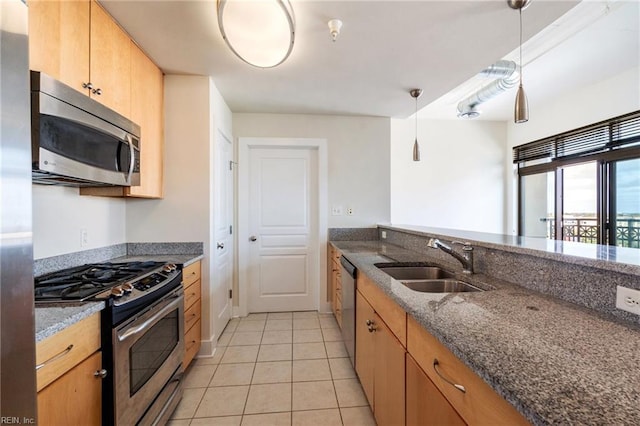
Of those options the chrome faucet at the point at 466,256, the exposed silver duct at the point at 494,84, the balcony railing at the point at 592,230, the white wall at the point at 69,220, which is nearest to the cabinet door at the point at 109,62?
the white wall at the point at 69,220

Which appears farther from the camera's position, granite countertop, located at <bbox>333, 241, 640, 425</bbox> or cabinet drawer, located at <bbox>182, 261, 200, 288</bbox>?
cabinet drawer, located at <bbox>182, 261, 200, 288</bbox>

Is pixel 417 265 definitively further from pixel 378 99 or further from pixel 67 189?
pixel 67 189

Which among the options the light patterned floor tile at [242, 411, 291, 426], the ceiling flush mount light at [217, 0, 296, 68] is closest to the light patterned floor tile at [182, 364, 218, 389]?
the light patterned floor tile at [242, 411, 291, 426]

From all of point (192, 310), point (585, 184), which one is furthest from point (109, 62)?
point (585, 184)

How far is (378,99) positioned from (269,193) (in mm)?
1622

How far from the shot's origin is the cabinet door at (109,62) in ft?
5.09

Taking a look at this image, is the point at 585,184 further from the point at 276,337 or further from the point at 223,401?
the point at 223,401

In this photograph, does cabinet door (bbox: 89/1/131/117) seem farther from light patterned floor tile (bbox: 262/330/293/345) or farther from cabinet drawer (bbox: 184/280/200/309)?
light patterned floor tile (bbox: 262/330/293/345)

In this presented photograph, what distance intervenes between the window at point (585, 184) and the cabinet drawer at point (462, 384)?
412cm

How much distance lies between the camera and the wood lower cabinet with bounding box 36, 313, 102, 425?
0.86 meters

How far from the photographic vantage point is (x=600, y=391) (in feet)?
1.72

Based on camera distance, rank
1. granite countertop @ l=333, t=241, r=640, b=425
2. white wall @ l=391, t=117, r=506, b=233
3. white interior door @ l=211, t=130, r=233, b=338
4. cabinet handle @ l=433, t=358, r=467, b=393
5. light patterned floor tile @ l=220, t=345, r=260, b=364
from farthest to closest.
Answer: white wall @ l=391, t=117, r=506, b=233
white interior door @ l=211, t=130, r=233, b=338
light patterned floor tile @ l=220, t=345, r=260, b=364
cabinet handle @ l=433, t=358, r=467, b=393
granite countertop @ l=333, t=241, r=640, b=425

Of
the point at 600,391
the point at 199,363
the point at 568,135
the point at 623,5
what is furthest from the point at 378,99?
the point at 568,135

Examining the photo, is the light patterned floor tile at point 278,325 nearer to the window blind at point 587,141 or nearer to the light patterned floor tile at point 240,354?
the light patterned floor tile at point 240,354
